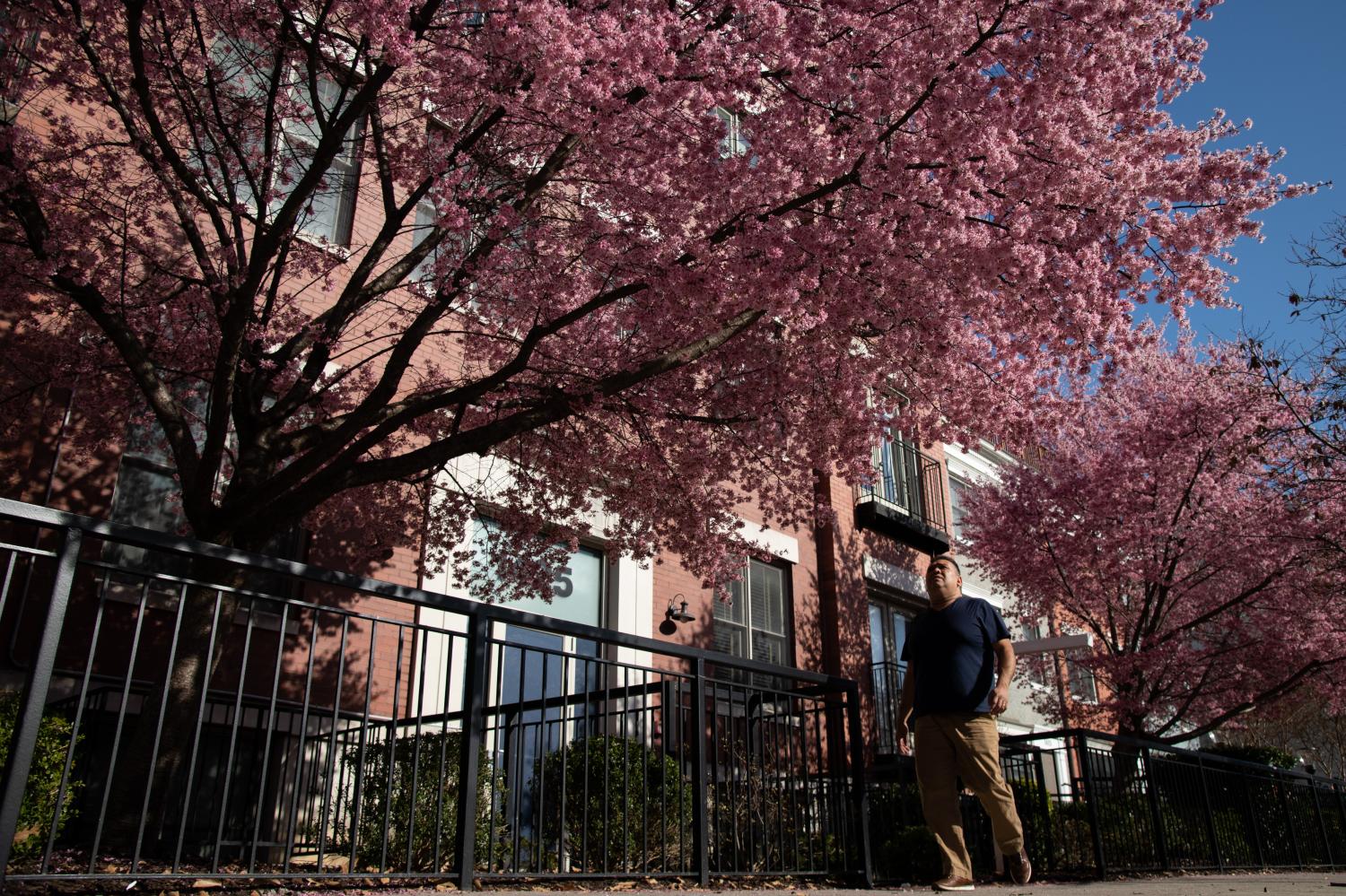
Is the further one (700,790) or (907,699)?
(907,699)

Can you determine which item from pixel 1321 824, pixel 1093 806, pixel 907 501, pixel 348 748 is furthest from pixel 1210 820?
pixel 348 748

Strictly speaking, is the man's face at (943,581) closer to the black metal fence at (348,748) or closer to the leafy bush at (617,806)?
the black metal fence at (348,748)

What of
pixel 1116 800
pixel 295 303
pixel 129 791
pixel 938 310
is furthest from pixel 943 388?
pixel 129 791

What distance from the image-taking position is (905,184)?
7.22 metres

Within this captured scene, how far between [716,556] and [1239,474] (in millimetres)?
10474

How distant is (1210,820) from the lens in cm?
1155

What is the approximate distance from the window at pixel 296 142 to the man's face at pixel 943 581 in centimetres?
546

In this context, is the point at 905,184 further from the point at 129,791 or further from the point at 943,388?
the point at 129,791

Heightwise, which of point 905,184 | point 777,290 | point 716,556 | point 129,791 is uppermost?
point 905,184

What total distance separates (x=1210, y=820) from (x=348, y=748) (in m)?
9.60

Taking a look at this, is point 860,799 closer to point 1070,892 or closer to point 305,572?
point 1070,892

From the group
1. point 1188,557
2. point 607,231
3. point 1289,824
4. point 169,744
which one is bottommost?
point 1289,824

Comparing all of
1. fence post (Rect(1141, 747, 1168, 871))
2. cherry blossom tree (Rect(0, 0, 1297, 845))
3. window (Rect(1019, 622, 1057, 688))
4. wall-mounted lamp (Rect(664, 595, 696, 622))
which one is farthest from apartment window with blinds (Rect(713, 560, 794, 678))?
window (Rect(1019, 622, 1057, 688))

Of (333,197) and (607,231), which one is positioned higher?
(333,197)
